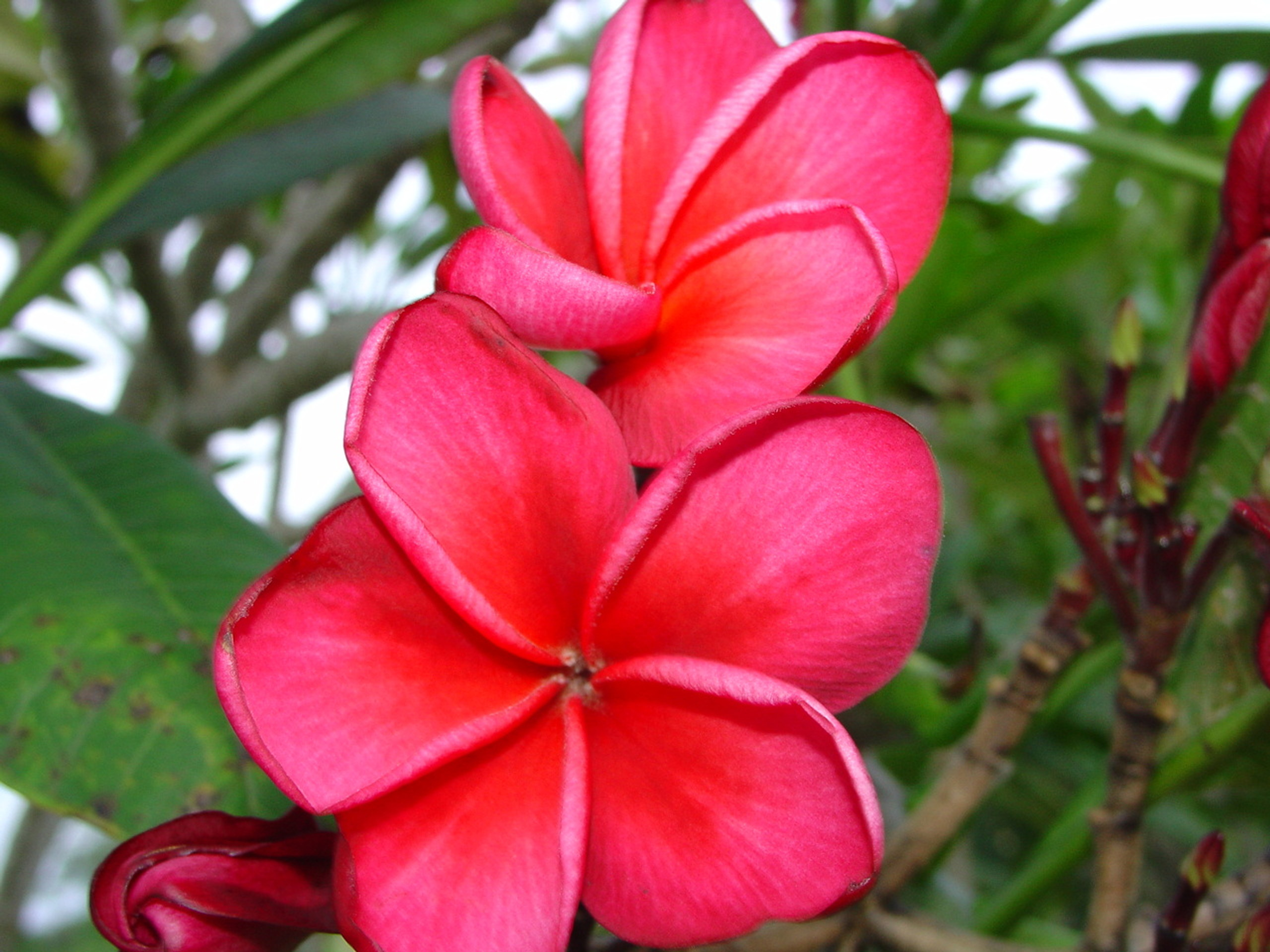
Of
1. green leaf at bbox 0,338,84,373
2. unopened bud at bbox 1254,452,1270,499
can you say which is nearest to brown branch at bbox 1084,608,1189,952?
unopened bud at bbox 1254,452,1270,499

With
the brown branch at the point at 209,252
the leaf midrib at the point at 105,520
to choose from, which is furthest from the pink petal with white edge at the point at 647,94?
the brown branch at the point at 209,252

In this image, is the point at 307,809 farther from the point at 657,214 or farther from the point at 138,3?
the point at 138,3

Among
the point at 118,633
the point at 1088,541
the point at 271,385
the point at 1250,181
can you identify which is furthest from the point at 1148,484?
the point at 271,385

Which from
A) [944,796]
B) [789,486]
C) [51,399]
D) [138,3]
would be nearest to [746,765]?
[789,486]

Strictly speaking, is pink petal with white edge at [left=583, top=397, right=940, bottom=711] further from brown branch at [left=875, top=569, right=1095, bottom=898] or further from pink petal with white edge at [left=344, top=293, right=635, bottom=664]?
brown branch at [left=875, top=569, right=1095, bottom=898]

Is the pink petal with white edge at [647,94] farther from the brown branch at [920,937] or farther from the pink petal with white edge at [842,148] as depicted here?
the brown branch at [920,937]

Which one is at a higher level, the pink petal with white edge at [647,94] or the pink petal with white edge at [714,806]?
the pink petal with white edge at [647,94]

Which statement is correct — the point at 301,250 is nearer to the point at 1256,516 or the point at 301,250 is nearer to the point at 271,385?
the point at 271,385
